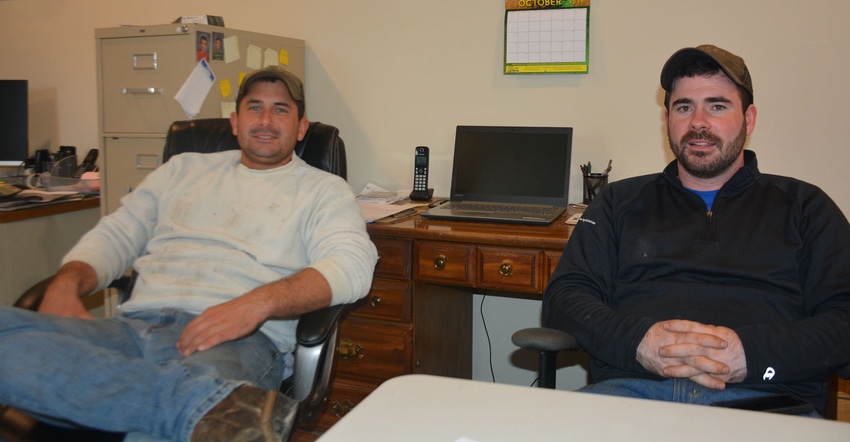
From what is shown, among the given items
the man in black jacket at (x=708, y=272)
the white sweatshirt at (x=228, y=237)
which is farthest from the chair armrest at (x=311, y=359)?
the man in black jacket at (x=708, y=272)

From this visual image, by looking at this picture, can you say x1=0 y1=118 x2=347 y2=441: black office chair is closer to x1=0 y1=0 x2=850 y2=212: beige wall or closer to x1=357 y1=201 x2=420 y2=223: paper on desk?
x1=357 y1=201 x2=420 y2=223: paper on desk

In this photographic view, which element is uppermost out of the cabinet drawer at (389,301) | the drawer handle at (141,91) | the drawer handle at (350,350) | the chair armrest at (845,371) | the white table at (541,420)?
the drawer handle at (141,91)

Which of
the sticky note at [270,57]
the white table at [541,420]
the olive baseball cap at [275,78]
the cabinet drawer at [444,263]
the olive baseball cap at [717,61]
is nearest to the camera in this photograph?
the white table at [541,420]

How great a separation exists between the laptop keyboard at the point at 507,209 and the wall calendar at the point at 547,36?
0.50 metres

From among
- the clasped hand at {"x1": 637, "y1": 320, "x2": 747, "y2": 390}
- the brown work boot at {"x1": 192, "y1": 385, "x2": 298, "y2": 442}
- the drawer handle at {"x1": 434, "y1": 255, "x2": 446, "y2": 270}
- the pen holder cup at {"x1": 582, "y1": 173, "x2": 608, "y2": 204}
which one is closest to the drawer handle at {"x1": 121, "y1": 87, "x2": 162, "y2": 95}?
the drawer handle at {"x1": 434, "y1": 255, "x2": 446, "y2": 270}

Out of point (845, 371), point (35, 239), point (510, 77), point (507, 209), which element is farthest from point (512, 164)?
point (35, 239)

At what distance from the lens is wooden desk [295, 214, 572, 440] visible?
2.01 meters

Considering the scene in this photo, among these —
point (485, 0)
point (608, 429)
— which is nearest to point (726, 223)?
point (608, 429)

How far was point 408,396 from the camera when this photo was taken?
961 millimetres

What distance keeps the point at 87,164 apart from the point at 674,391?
271cm

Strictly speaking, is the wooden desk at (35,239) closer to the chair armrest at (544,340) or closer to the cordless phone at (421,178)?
the cordless phone at (421,178)

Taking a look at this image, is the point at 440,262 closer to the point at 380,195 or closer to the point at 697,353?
the point at 380,195

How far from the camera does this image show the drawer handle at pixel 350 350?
2.23 metres

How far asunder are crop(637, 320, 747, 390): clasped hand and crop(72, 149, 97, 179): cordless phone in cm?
262
